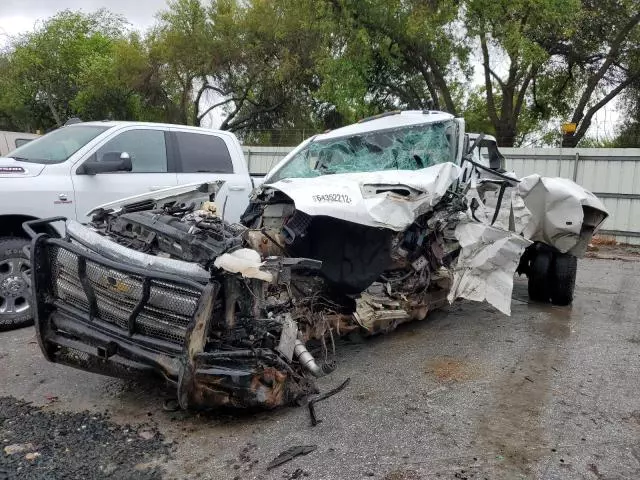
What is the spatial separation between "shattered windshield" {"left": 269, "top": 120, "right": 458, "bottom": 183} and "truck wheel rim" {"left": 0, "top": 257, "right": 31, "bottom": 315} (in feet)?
7.83

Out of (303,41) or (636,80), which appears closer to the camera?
(636,80)

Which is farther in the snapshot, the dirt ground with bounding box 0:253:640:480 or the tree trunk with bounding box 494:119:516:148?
the tree trunk with bounding box 494:119:516:148

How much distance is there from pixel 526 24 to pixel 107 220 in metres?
14.2

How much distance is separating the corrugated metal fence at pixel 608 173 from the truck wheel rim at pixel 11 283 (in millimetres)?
7578

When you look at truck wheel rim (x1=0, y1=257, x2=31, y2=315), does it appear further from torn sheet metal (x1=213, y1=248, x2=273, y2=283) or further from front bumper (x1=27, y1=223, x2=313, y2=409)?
torn sheet metal (x1=213, y1=248, x2=273, y2=283)

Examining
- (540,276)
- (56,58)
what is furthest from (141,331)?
(56,58)

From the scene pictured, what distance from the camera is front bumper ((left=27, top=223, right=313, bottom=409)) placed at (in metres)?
3.10

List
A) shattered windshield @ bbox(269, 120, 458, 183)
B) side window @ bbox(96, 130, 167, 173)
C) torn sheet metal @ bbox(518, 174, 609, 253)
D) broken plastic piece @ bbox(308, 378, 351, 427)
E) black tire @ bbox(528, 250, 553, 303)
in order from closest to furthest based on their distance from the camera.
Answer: broken plastic piece @ bbox(308, 378, 351, 427)
shattered windshield @ bbox(269, 120, 458, 183)
side window @ bbox(96, 130, 167, 173)
torn sheet metal @ bbox(518, 174, 609, 253)
black tire @ bbox(528, 250, 553, 303)

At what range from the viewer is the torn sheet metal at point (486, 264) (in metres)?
4.85

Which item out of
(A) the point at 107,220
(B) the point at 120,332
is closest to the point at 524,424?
(B) the point at 120,332

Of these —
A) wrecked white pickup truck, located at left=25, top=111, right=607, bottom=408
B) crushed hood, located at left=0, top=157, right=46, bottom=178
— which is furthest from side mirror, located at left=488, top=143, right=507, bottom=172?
crushed hood, located at left=0, top=157, right=46, bottom=178

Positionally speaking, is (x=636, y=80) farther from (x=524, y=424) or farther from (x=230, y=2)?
(x=524, y=424)

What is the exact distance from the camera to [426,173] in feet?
16.0

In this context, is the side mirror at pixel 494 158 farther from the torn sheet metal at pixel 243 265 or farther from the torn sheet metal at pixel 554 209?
the torn sheet metal at pixel 243 265
